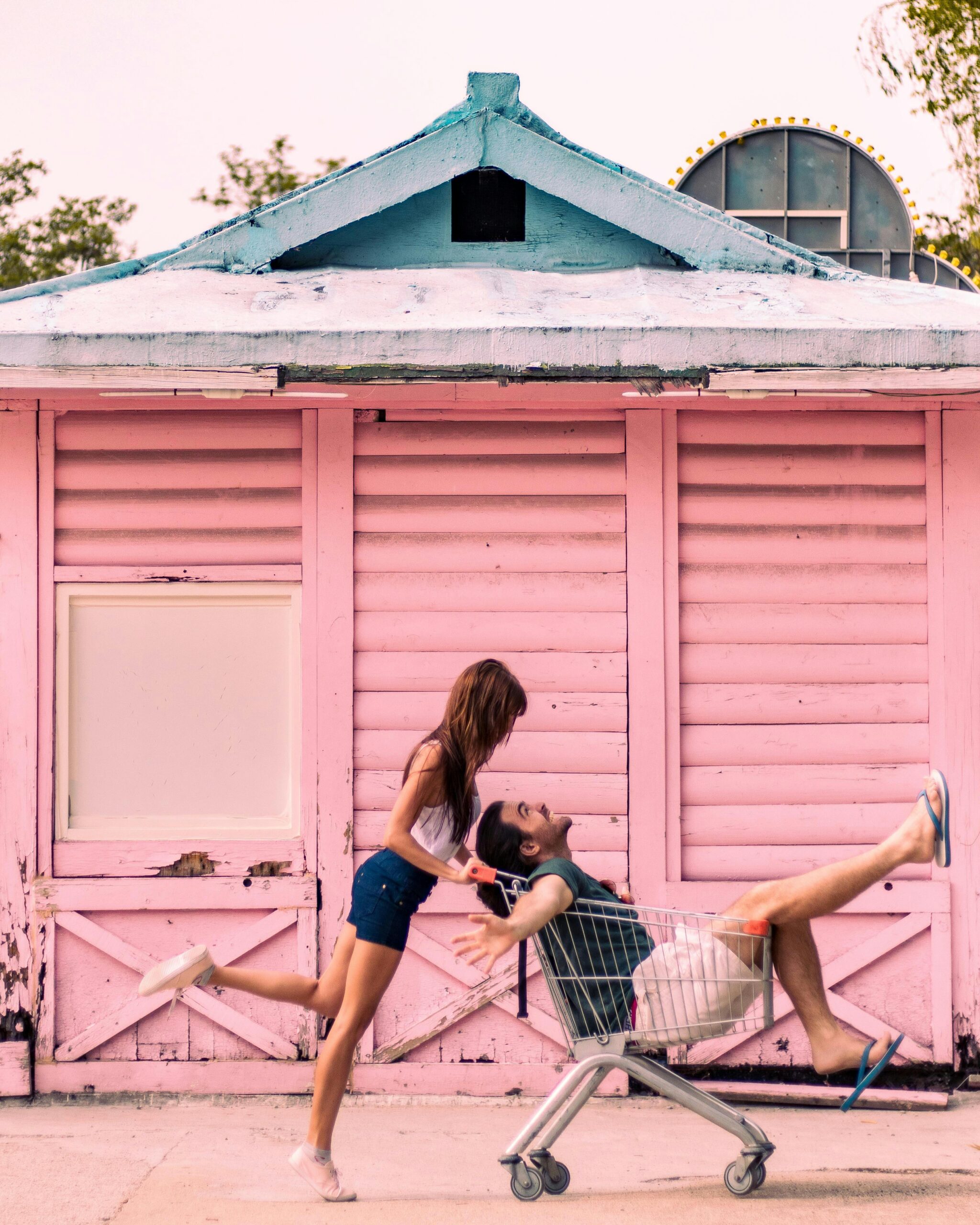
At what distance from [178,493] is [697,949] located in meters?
2.87

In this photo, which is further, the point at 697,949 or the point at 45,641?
the point at 45,641

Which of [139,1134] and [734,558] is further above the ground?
[734,558]

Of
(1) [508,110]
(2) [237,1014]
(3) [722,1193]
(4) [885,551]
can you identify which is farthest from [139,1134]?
(1) [508,110]

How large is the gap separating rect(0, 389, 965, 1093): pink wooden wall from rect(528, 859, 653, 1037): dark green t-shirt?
1.25 meters

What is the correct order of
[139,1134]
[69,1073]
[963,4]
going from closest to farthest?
[139,1134]
[69,1073]
[963,4]

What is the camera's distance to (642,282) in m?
4.95

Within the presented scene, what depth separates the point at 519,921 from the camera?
322cm

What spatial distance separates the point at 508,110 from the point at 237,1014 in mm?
4156

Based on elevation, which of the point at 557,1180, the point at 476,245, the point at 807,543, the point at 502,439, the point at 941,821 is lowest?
the point at 557,1180

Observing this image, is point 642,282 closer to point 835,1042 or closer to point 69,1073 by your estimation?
point 835,1042

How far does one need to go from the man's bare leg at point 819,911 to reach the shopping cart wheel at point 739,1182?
435 millimetres

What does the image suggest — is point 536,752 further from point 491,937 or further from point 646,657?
point 491,937

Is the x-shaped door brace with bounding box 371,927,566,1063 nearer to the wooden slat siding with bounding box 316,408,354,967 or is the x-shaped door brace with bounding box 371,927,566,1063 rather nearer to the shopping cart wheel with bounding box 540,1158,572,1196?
the wooden slat siding with bounding box 316,408,354,967

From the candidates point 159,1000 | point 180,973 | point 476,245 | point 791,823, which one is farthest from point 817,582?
point 159,1000
